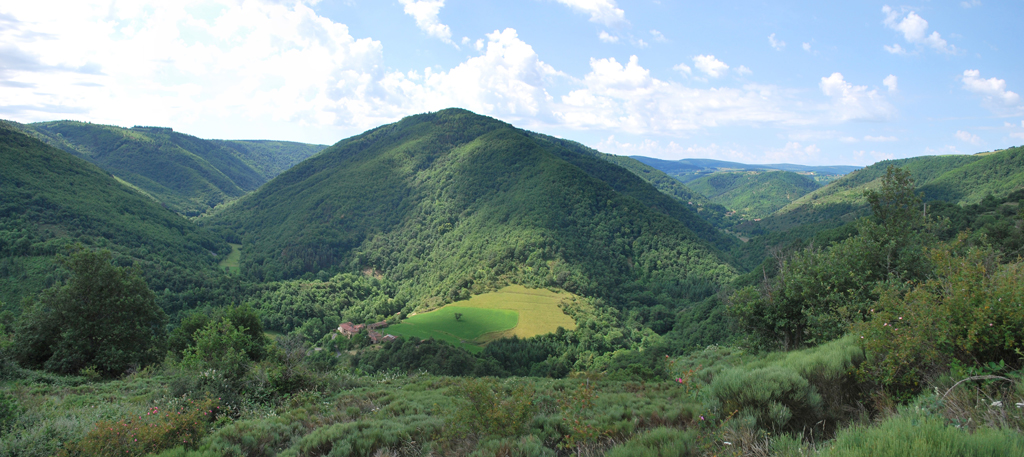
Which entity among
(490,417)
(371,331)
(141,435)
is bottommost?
(371,331)

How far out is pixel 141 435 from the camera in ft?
27.2

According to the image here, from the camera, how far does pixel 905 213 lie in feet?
59.3

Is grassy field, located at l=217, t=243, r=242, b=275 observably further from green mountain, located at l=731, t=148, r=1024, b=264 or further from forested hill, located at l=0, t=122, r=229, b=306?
green mountain, located at l=731, t=148, r=1024, b=264

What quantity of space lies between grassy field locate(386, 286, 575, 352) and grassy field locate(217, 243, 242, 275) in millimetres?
62983

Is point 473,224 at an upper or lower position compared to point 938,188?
lower

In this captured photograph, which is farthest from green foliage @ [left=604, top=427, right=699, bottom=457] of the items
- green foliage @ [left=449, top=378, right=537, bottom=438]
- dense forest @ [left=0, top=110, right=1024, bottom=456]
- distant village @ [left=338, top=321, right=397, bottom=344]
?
distant village @ [left=338, top=321, right=397, bottom=344]

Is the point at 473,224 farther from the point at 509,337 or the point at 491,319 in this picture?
the point at 509,337

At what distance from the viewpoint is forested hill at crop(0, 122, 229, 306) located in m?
57.9

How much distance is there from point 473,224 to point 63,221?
81.5m

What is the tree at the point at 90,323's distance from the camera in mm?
21766

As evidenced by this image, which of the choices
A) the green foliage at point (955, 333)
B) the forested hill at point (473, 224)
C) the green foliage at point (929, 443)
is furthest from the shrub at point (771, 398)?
the forested hill at point (473, 224)

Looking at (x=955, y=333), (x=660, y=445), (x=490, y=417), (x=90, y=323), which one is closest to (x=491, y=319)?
(x=90, y=323)

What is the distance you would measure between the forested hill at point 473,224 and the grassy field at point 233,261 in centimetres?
202

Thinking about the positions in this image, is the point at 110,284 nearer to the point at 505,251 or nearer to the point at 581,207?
the point at 505,251
